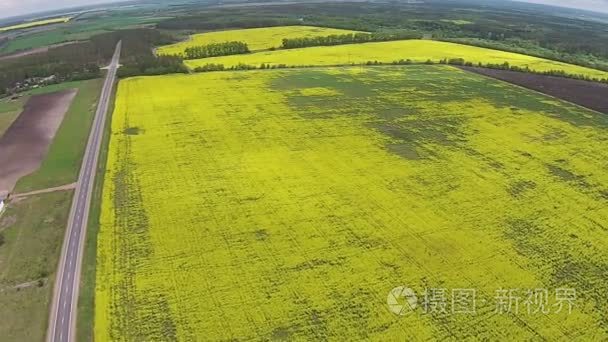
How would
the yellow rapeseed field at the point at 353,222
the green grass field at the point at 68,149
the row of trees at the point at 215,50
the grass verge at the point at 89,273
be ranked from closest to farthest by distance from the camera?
the grass verge at the point at 89,273, the yellow rapeseed field at the point at 353,222, the green grass field at the point at 68,149, the row of trees at the point at 215,50

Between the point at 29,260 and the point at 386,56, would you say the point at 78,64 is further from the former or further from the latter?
the point at 29,260

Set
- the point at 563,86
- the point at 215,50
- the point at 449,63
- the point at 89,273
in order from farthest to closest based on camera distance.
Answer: the point at 215,50
the point at 449,63
the point at 563,86
the point at 89,273

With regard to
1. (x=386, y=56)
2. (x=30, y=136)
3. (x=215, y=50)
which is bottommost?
(x=30, y=136)

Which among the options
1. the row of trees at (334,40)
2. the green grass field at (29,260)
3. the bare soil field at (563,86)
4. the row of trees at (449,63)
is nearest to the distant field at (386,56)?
the row of trees at (449,63)

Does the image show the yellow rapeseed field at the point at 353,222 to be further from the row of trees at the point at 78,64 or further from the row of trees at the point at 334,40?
the row of trees at the point at 334,40

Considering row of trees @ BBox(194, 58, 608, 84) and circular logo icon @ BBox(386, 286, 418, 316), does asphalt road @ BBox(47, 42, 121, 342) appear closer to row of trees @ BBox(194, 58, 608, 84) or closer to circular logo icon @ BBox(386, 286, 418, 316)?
circular logo icon @ BBox(386, 286, 418, 316)

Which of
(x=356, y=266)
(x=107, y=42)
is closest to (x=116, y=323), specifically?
(x=356, y=266)

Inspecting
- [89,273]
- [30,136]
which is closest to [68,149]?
[30,136]
